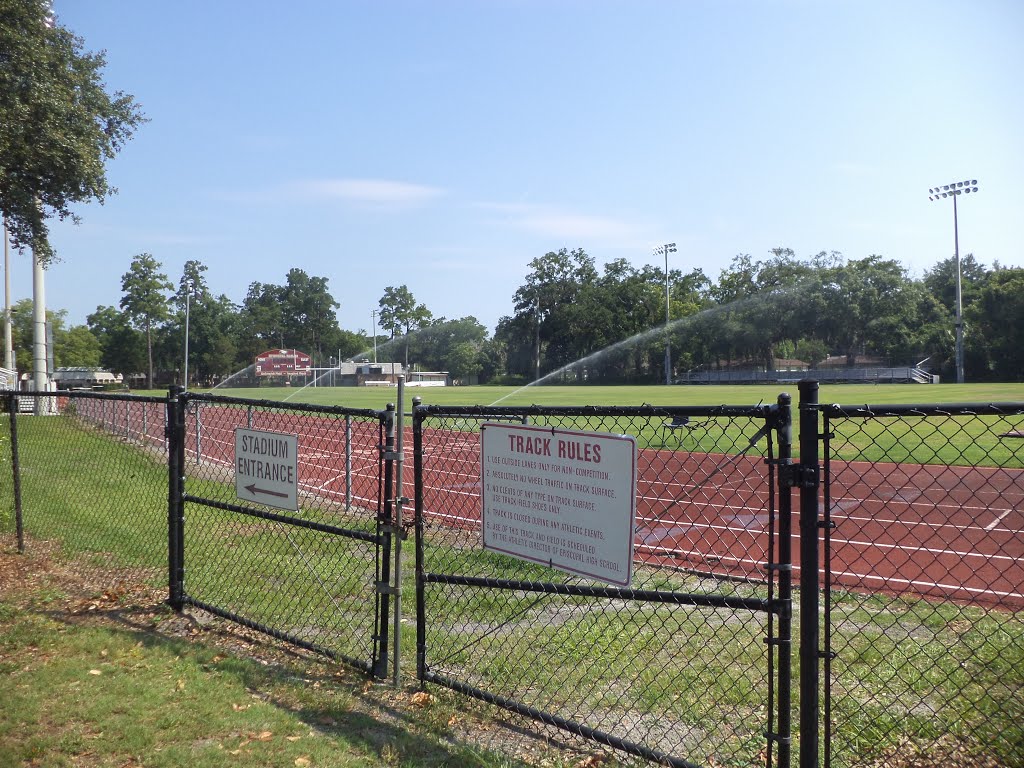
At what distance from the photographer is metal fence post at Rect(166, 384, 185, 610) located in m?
5.94

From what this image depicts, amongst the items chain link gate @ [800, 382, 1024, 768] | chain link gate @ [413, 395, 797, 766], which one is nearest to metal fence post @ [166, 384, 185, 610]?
chain link gate @ [413, 395, 797, 766]

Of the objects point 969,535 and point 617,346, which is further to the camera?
point 617,346

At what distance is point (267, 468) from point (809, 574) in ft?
12.0

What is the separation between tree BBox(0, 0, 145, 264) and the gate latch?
1679 centimetres

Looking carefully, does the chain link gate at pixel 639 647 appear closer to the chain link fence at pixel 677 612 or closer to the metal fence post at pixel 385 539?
the chain link fence at pixel 677 612

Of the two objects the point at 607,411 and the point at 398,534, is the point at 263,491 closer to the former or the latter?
the point at 398,534

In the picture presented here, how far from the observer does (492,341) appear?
336 ft

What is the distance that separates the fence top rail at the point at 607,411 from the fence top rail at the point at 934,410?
0.25m

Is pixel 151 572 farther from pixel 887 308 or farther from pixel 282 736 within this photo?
pixel 887 308

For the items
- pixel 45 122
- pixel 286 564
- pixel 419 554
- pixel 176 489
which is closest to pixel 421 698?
pixel 419 554

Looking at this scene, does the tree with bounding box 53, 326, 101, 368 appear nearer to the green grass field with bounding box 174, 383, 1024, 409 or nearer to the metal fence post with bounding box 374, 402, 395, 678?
the green grass field with bounding box 174, 383, 1024, 409

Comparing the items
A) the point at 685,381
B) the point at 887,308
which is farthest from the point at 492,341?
the point at 887,308

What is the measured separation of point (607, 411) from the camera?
360 cm

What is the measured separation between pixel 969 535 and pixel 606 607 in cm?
540
